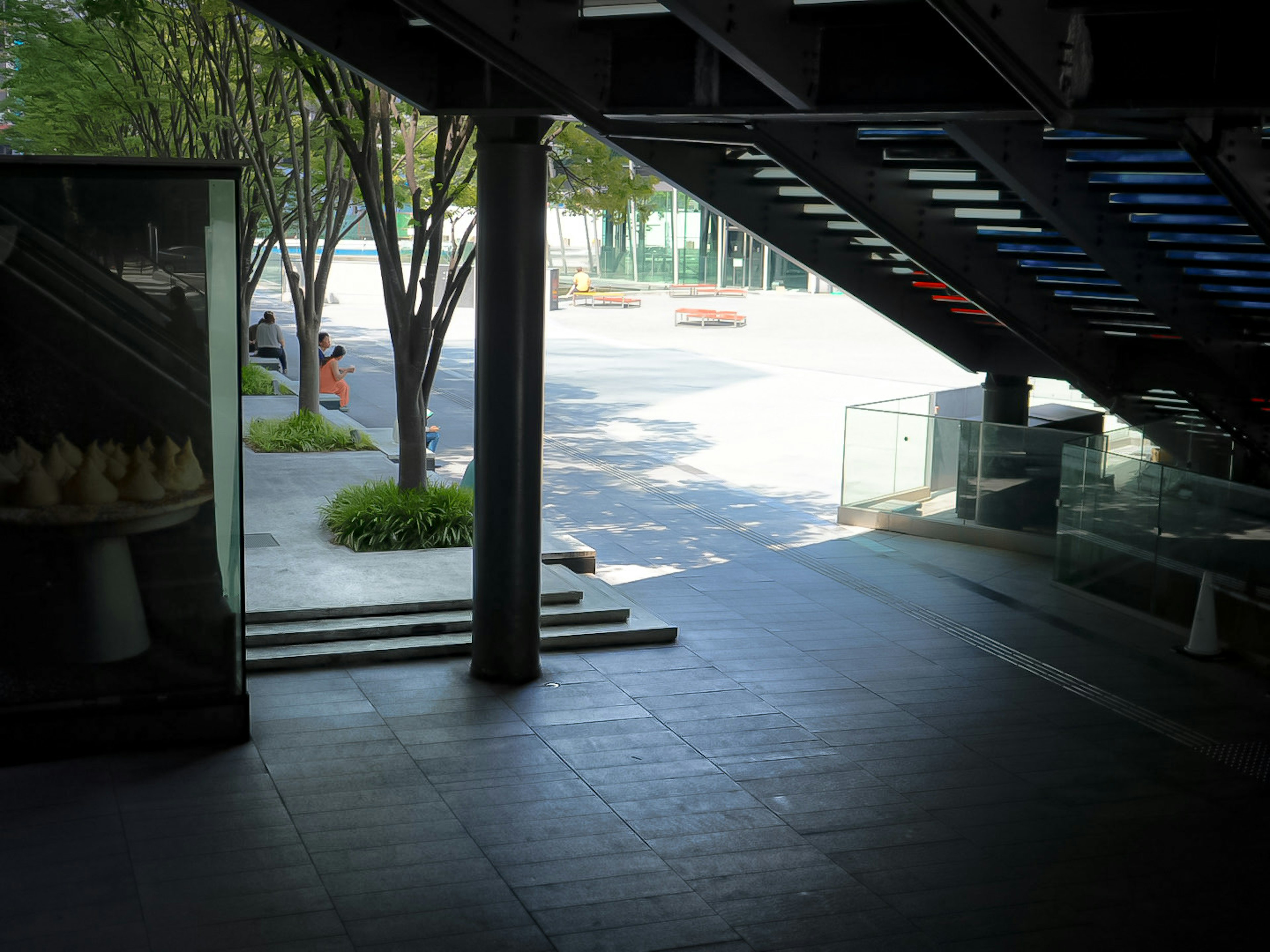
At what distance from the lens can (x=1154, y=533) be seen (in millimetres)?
11688

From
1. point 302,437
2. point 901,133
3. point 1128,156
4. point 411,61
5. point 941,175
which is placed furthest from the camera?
point 302,437

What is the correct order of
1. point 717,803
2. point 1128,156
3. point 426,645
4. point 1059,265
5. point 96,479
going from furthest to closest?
point 1059,265 → point 426,645 → point 1128,156 → point 96,479 → point 717,803

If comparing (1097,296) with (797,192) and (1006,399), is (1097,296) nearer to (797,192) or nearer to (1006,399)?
(797,192)

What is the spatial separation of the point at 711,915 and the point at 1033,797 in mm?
2501

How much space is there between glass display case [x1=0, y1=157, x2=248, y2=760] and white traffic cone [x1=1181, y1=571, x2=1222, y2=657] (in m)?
7.51

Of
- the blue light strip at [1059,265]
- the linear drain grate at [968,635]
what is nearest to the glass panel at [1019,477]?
the linear drain grate at [968,635]

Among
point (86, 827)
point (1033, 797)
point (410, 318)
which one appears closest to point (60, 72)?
point (410, 318)

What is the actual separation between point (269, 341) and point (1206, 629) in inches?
935

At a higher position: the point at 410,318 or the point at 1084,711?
the point at 410,318

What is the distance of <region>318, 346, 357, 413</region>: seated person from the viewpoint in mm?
22719

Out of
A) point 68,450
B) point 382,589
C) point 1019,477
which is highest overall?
point 68,450

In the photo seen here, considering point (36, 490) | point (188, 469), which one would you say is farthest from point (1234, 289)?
point (36, 490)

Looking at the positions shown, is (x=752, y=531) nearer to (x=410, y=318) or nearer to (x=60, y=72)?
(x=410, y=318)

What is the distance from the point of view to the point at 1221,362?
10.9 meters
